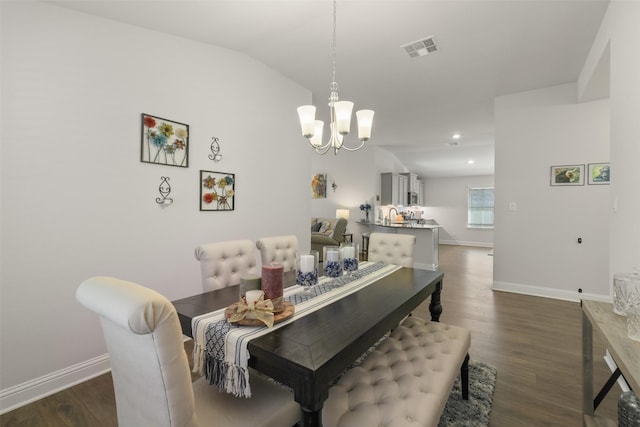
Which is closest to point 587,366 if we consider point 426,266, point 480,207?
point 426,266

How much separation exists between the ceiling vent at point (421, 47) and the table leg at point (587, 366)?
2.51m

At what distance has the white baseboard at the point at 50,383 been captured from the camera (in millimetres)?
1754

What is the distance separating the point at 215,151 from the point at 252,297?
2.03m

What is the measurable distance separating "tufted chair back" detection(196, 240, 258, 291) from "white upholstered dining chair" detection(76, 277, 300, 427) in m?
0.86

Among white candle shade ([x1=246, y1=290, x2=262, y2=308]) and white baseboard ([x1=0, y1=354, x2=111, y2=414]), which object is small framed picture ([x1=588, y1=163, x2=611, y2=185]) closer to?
white candle shade ([x1=246, y1=290, x2=262, y2=308])

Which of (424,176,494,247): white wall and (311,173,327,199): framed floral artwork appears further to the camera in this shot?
(424,176,494,247): white wall

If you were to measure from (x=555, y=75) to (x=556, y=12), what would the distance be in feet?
4.83

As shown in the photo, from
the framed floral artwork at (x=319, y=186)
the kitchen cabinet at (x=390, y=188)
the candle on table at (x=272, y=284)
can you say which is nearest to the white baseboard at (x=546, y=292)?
the kitchen cabinet at (x=390, y=188)

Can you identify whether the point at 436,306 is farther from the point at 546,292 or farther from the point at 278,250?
the point at 546,292

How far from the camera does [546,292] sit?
3.92 metres

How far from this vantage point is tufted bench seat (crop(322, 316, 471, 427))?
1.09 m

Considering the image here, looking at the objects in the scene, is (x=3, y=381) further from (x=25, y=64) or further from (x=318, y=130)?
(x=318, y=130)

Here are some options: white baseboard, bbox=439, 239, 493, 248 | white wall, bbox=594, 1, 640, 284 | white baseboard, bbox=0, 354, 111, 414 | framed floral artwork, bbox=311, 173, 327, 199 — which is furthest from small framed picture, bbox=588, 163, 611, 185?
white baseboard, bbox=439, 239, 493, 248

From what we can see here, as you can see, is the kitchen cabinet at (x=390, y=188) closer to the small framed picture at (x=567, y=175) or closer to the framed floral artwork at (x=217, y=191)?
the small framed picture at (x=567, y=175)
